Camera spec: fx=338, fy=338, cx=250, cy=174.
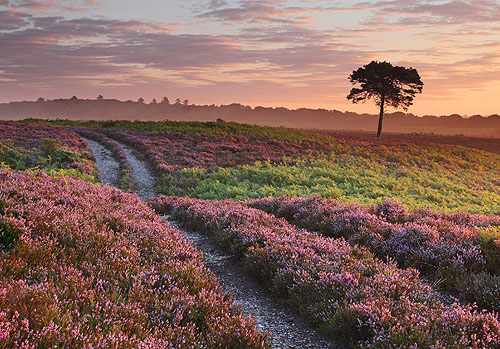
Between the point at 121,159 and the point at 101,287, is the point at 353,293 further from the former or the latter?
the point at 121,159

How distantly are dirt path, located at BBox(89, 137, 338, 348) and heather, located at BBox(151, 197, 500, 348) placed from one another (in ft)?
0.59

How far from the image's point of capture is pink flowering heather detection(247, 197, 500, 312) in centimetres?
629

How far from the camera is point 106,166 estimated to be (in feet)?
80.3

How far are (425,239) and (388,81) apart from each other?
6069 centimetres

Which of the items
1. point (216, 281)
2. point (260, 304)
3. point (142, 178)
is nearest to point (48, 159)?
point (142, 178)

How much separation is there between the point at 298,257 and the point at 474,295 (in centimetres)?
310

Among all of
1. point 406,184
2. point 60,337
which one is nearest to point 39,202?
point 60,337

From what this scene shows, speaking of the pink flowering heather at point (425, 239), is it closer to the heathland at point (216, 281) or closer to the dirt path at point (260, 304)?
the heathland at point (216, 281)

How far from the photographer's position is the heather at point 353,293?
4.31 meters

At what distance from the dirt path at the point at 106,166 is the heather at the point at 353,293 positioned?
14223 mm

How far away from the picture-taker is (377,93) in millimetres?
63156

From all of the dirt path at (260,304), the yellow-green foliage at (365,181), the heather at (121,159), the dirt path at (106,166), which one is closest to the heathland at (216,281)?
the dirt path at (260,304)

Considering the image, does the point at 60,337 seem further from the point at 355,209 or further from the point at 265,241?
the point at 355,209

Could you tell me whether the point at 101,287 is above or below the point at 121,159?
below
